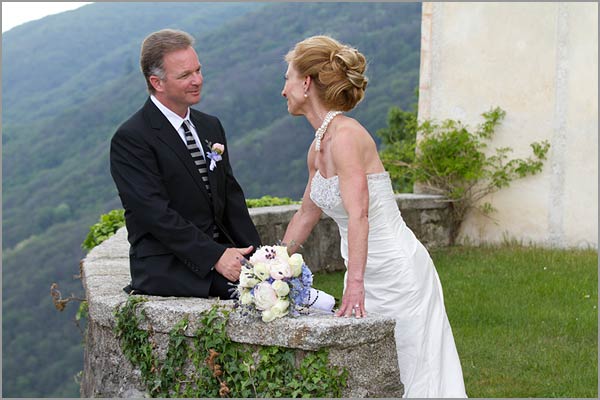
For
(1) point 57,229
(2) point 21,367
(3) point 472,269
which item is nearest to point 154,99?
(3) point 472,269

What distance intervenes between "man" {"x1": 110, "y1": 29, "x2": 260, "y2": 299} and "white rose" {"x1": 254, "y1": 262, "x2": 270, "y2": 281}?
519mm

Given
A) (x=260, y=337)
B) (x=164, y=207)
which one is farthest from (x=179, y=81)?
(x=260, y=337)

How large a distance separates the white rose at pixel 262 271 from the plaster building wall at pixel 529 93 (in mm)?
6976

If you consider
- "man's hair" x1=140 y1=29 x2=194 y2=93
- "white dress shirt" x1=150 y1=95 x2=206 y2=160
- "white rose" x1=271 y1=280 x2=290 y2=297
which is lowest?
"white rose" x1=271 y1=280 x2=290 y2=297

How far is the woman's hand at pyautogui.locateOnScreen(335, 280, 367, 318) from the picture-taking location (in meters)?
3.85

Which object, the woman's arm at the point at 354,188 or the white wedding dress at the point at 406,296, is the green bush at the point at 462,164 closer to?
the white wedding dress at the point at 406,296

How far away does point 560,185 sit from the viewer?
33.6 ft

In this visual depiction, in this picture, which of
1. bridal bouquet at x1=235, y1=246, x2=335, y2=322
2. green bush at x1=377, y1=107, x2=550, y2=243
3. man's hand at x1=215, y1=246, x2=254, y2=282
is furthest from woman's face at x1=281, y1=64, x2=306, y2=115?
green bush at x1=377, y1=107, x2=550, y2=243

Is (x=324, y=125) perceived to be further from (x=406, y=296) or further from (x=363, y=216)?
(x=406, y=296)

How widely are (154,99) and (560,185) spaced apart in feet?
21.9

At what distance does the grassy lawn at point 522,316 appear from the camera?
5.95 m

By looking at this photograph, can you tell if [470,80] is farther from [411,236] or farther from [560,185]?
[411,236]

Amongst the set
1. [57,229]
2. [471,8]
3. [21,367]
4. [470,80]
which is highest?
[471,8]

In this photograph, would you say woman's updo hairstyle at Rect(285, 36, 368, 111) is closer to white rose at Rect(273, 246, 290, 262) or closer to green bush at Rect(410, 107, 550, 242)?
white rose at Rect(273, 246, 290, 262)
